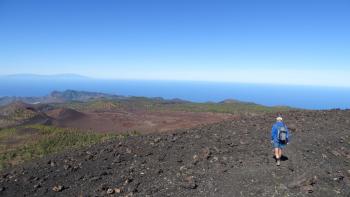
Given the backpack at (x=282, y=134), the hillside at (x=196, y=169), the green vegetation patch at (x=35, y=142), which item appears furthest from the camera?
the green vegetation patch at (x=35, y=142)

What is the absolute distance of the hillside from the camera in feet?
39.0

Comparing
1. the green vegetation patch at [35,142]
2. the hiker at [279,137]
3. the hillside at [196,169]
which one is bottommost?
the green vegetation patch at [35,142]

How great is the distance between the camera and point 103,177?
1345cm

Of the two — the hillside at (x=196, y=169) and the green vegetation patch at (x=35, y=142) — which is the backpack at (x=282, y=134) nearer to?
the hillside at (x=196, y=169)

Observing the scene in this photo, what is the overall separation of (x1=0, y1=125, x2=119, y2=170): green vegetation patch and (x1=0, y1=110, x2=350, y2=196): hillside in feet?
26.1

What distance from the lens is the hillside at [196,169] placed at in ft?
39.0

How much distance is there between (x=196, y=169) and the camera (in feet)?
44.4

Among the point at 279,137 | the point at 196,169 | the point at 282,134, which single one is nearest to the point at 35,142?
the point at 196,169

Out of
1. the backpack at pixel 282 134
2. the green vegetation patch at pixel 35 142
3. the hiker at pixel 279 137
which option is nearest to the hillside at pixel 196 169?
the hiker at pixel 279 137

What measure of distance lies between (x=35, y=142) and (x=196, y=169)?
21.0m

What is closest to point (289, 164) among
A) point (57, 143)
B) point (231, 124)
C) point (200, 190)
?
point (200, 190)

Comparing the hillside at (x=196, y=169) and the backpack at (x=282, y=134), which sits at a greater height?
the backpack at (x=282, y=134)

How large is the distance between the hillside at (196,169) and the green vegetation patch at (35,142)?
7967mm

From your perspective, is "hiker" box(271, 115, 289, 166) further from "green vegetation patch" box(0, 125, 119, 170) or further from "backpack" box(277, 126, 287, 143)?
"green vegetation patch" box(0, 125, 119, 170)
